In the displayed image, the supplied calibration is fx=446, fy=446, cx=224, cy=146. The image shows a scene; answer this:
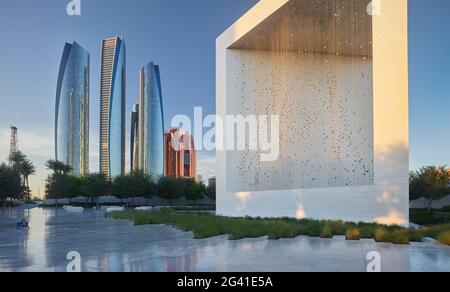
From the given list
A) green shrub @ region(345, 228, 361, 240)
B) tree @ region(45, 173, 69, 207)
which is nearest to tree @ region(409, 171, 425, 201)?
green shrub @ region(345, 228, 361, 240)

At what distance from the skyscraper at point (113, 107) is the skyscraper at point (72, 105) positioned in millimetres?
3973

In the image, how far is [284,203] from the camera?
2209 centimetres

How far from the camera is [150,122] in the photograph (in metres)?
102

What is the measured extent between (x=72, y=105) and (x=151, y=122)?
1865 centimetres

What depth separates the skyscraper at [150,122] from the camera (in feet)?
327

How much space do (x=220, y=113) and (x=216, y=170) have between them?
374cm

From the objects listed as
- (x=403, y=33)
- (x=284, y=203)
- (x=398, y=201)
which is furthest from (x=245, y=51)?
(x=398, y=201)

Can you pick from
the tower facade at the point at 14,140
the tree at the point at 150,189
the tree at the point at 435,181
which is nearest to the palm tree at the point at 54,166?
the tower facade at the point at 14,140

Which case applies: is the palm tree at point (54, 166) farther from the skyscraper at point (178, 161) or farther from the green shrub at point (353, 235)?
the green shrub at point (353, 235)

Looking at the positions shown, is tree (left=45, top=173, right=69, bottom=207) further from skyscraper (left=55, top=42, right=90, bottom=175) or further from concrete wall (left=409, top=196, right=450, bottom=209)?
concrete wall (left=409, top=196, right=450, bottom=209)

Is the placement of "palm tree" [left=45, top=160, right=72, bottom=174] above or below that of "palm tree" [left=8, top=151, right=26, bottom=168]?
below

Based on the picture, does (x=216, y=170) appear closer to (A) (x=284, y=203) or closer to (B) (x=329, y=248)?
(A) (x=284, y=203)

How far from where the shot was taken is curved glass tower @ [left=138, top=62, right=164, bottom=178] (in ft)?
327

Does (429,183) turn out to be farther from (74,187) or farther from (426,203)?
(74,187)
